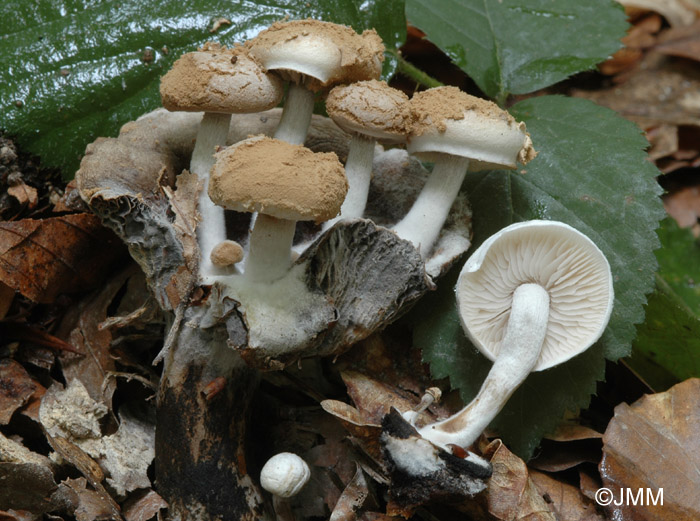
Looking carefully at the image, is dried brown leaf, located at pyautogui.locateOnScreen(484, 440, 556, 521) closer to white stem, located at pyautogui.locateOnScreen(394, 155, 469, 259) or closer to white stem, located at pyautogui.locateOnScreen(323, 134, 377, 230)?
white stem, located at pyautogui.locateOnScreen(394, 155, 469, 259)

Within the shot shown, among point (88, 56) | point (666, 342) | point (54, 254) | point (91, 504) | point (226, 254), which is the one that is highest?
point (88, 56)

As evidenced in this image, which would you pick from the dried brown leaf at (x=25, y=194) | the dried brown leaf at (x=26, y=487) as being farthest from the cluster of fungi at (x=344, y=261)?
the dried brown leaf at (x=25, y=194)

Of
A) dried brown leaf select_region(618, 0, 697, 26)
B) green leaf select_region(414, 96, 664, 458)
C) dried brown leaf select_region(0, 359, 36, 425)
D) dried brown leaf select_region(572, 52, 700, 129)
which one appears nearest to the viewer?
dried brown leaf select_region(0, 359, 36, 425)

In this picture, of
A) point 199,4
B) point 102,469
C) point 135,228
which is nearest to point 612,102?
point 199,4

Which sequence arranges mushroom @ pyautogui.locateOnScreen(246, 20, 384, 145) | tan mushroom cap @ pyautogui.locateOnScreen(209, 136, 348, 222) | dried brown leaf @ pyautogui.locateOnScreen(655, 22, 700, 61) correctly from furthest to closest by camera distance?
dried brown leaf @ pyautogui.locateOnScreen(655, 22, 700, 61), mushroom @ pyautogui.locateOnScreen(246, 20, 384, 145), tan mushroom cap @ pyautogui.locateOnScreen(209, 136, 348, 222)

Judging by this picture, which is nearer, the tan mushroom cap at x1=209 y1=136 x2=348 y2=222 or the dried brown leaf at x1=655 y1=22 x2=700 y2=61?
the tan mushroom cap at x1=209 y1=136 x2=348 y2=222

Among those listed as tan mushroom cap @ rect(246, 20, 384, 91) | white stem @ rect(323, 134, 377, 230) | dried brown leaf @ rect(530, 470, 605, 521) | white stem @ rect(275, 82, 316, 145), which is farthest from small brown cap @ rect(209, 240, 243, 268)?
dried brown leaf @ rect(530, 470, 605, 521)

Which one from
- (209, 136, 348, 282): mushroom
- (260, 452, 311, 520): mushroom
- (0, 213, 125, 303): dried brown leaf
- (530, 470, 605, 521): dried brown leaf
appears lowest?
(530, 470, 605, 521): dried brown leaf

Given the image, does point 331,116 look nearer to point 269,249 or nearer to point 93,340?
point 269,249

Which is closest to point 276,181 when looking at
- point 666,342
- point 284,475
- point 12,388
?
point 284,475
